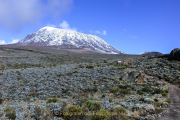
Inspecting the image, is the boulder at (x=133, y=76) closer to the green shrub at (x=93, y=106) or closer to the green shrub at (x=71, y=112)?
the green shrub at (x=93, y=106)

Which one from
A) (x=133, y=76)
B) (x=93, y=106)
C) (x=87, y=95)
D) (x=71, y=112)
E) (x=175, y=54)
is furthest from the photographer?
(x=175, y=54)

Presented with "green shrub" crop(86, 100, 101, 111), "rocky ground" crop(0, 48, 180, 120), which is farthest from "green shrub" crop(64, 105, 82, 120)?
"green shrub" crop(86, 100, 101, 111)

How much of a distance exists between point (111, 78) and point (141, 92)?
19.0 feet

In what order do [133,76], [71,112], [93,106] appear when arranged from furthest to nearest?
[133,76] → [93,106] → [71,112]

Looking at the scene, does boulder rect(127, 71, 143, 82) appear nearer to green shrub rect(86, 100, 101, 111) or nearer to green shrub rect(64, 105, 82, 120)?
green shrub rect(86, 100, 101, 111)

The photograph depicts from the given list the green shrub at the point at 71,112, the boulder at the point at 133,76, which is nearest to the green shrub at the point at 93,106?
the green shrub at the point at 71,112

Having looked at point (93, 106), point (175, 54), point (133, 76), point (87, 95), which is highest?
point (175, 54)

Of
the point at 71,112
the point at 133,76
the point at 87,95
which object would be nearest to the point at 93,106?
the point at 71,112

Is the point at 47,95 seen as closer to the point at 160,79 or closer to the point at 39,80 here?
the point at 39,80

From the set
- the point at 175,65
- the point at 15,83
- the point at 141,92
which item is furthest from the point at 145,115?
the point at 175,65

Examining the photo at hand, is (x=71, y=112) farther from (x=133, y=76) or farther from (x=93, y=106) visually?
(x=133, y=76)

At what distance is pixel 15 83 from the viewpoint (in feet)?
55.1

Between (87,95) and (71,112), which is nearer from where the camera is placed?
(71,112)

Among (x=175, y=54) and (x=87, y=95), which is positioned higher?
(x=175, y=54)
